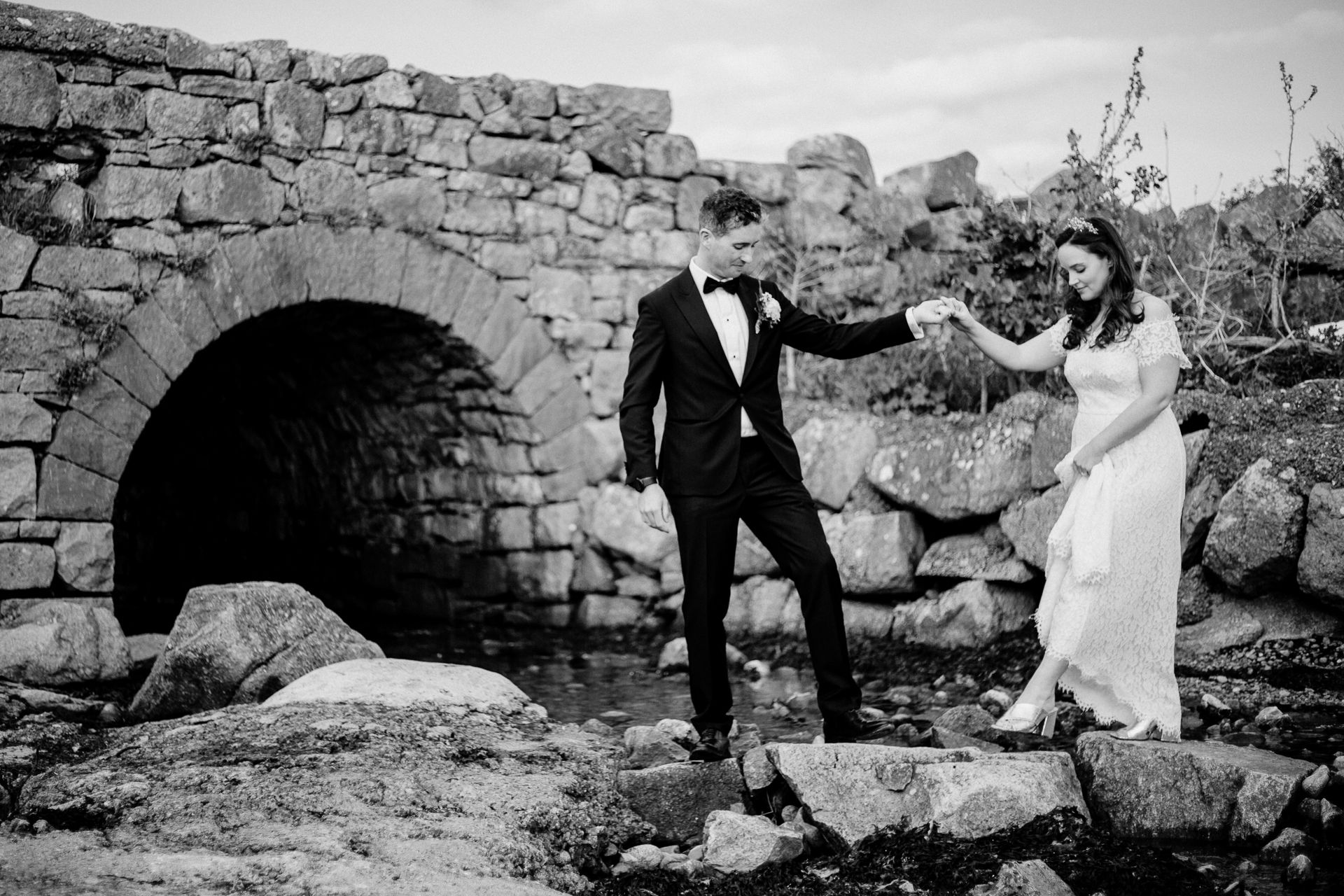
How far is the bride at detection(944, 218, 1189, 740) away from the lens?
14.2ft

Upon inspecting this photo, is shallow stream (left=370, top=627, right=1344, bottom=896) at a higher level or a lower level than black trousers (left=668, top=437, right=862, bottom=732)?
lower

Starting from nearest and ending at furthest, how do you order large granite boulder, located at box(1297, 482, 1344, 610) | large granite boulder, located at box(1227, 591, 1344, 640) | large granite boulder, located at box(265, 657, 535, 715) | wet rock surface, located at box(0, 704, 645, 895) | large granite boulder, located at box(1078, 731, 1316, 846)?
wet rock surface, located at box(0, 704, 645, 895)
large granite boulder, located at box(1078, 731, 1316, 846)
large granite boulder, located at box(265, 657, 535, 715)
large granite boulder, located at box(1297, 482, 1344, 610)
large granite boulder, located at box(1227, 591, 1344, 640)

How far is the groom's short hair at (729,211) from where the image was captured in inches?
181

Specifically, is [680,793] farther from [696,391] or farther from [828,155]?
[828,155]

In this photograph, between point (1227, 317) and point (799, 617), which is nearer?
point (1227, 317)

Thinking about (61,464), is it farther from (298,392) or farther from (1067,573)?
(1067,573)

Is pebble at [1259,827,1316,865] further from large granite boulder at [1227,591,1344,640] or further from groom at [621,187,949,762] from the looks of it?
large granite boulder at [1227,591,1344,640]

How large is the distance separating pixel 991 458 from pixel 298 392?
5099 millimetres

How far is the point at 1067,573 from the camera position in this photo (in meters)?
4.46

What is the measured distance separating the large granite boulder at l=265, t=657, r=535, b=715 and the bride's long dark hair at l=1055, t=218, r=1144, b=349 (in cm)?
251

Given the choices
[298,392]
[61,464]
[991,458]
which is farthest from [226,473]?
[991,458]

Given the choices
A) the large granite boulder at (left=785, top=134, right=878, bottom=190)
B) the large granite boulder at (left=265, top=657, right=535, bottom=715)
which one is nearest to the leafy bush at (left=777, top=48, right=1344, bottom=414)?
the large granite boulder at (left=785, top=134, right=878, bottom=190)

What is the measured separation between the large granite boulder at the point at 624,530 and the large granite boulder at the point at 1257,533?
11.4 feet

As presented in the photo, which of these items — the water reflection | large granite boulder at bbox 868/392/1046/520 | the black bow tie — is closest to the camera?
the black bow tie
